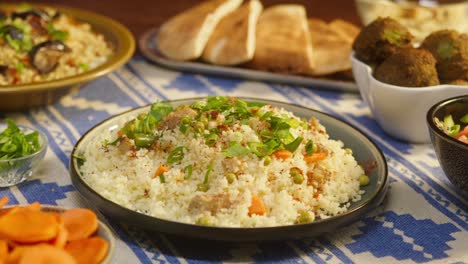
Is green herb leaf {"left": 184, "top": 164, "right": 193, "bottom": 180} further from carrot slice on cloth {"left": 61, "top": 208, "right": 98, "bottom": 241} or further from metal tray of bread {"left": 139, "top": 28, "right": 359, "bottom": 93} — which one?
metal tray of bread {"left": 139, "top": 28, "right": 359, "bottom": 93}

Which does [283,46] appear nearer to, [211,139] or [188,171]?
[211,139]

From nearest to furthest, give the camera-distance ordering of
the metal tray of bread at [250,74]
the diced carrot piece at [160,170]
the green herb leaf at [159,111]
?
1. the diced carrot piece at [160,170]
2. the green herb leaf at [159,111]
3. the metal tray of bread at [250,74]

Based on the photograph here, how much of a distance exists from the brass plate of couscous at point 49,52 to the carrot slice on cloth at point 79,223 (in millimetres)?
1381

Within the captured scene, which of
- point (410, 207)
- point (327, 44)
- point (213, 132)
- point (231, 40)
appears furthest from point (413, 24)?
point (213, 132)

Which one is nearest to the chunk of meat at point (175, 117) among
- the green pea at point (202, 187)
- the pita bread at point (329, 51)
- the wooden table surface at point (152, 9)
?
the green pea at point (202, 187)

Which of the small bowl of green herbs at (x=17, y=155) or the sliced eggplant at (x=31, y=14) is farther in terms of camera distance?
the sliced eggplant at (x=31, y=14)

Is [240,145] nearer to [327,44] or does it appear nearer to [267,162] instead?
[267,162]

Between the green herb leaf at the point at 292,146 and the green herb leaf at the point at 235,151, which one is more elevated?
the green herb leaf at the point at 235,151

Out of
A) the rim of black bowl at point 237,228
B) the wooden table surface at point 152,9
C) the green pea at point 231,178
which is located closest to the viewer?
the rim of black bowl at point 237,228

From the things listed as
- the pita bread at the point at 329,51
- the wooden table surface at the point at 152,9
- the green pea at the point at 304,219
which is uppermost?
the green pea at the point at 304,219

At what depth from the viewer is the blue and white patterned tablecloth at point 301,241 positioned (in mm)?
2707

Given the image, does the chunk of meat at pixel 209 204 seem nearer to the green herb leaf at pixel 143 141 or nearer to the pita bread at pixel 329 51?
the green herb leaf at pixel 143 141

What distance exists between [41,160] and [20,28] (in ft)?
3.95

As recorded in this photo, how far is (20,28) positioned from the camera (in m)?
4.14
